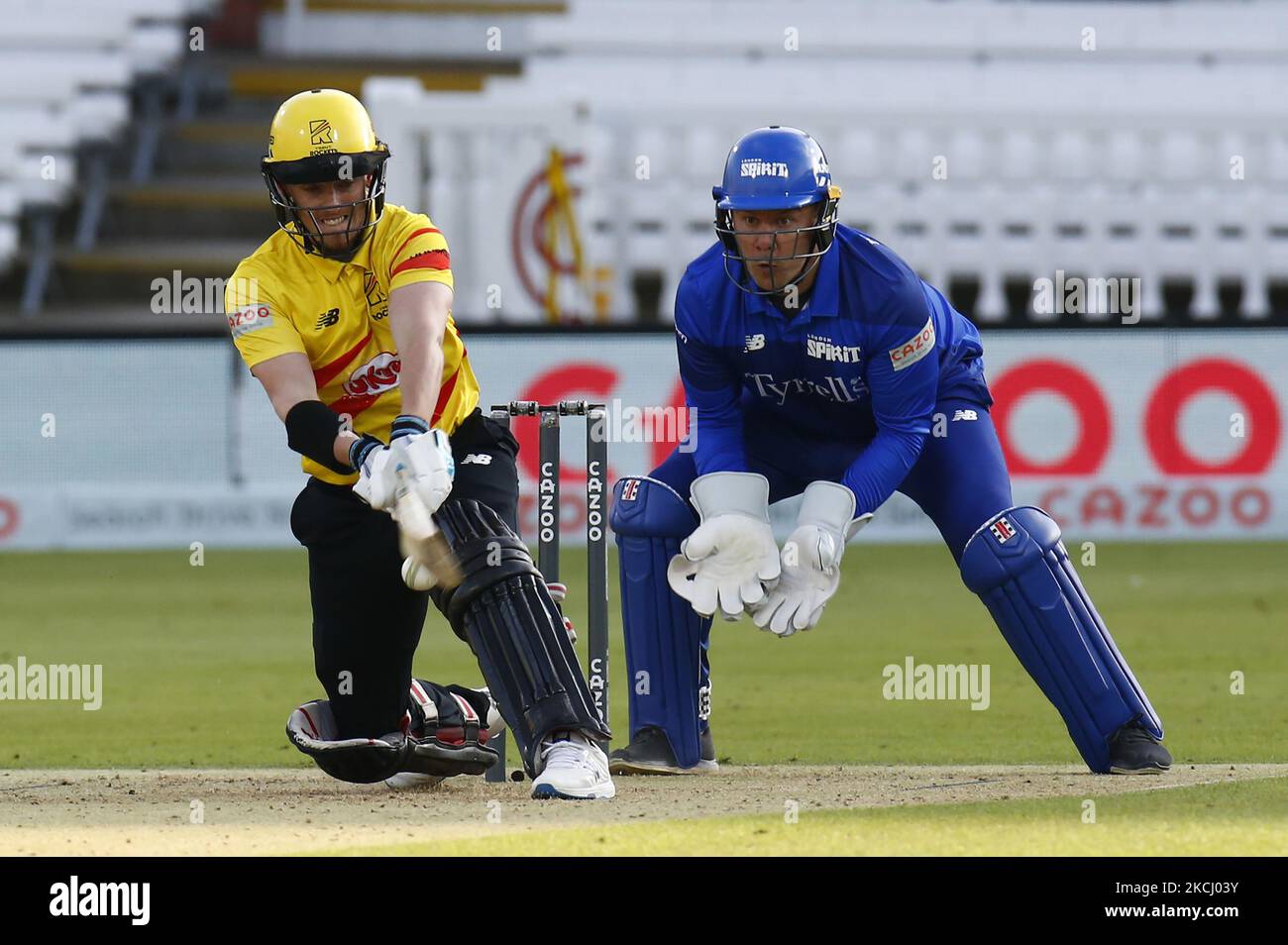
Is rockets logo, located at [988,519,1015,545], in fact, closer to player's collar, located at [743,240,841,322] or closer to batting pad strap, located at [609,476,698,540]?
player's collar, located at [743,240,841,322]

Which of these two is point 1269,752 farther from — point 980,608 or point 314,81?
point 314,81

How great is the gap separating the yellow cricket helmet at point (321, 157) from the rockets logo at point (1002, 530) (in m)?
2.06

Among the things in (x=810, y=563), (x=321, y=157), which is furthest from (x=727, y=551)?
(x=321, y=157)

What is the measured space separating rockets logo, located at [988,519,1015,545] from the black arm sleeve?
6.32ft

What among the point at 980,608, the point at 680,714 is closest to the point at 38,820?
the point at 680,714

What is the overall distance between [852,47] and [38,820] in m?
19.5

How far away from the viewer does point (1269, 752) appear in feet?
22.9

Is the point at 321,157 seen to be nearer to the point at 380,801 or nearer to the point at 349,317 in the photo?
the point at 349,317

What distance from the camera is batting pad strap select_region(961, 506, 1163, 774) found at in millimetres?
6039

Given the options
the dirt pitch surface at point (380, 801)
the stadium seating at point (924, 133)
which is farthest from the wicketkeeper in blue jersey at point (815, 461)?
the stadium seating at point (924, 133)

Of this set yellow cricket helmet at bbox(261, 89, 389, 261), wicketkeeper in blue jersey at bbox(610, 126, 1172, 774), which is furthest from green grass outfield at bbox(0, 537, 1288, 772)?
yellow cricket helmet at bbox(261, 89, 389, 261)

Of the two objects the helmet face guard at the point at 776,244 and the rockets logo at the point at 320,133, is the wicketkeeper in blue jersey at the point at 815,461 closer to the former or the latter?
the helmet face guard at the point at 776,244

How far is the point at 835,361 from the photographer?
6043 millimetres

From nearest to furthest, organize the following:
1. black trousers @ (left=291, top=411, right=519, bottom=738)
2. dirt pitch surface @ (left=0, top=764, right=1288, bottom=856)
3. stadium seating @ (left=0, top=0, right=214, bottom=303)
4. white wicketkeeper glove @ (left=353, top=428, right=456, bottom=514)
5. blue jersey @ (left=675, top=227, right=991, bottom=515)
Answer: dirt pitch surface @ (left=0, top=764, right=1288, bottom=856) → white wicketkeeper glove @ (left=353, top=428, right=456, bottom=514) → blue jersey @ (left=675, top=227, right=991, bottom=515) → black trousers @ (left=291, top=411, right=519, bottom=738) → stadium seating @ (left=0, top=0, right=214, bottom=303)
